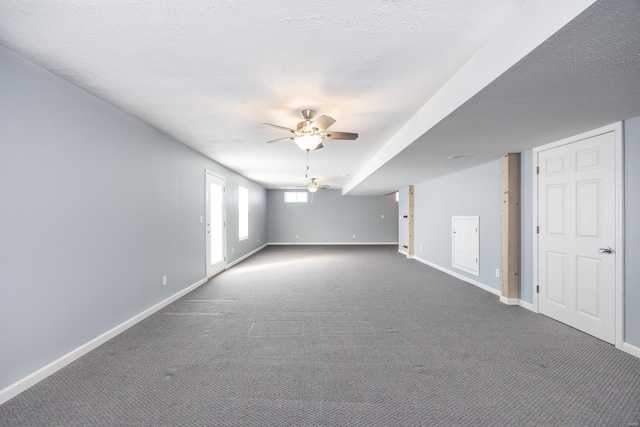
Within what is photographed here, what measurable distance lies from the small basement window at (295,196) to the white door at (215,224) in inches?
198

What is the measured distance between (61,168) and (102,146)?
1.65ft

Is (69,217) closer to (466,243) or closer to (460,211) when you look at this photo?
(466,243)

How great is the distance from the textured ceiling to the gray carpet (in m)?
2.10

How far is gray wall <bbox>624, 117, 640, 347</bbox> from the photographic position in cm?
247

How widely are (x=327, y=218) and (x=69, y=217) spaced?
9.11 meters

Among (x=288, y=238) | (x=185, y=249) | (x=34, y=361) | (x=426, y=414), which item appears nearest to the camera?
(x=426, y=414)

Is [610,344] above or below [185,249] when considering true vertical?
below

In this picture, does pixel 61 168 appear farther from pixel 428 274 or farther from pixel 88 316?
pixel 428 274

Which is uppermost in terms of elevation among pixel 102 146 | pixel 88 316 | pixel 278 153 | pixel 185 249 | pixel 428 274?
pixel 278 153

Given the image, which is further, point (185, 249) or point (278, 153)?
point (278, 153)

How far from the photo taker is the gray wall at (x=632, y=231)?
247 centimetres

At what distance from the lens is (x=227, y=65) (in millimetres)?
2053

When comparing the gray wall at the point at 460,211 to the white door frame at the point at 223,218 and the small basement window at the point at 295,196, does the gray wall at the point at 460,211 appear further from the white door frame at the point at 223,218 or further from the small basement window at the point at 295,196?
the white door frame at the point at 223,218

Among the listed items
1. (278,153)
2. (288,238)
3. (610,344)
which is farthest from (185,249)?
(288,238)
